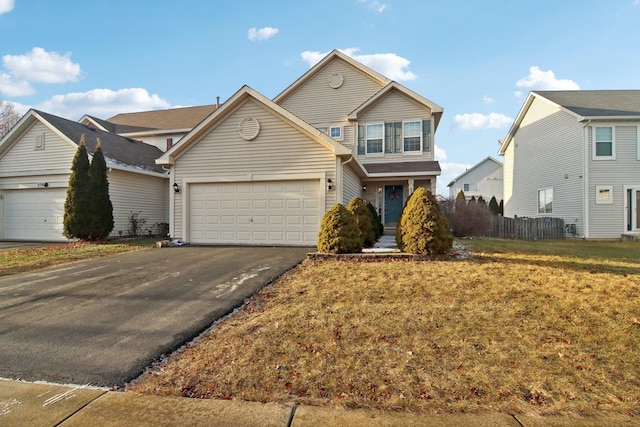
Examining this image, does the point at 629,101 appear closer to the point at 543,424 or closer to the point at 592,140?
the point at 592,140

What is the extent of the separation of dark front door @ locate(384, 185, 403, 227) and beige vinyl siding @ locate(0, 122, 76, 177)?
14.6 m

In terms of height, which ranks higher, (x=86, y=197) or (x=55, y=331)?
(x=86, y=197)

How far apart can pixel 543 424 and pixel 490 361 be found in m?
0.87

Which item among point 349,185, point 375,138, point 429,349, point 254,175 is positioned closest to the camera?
point 429,349

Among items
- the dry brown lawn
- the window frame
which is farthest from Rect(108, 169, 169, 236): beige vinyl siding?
the window frame

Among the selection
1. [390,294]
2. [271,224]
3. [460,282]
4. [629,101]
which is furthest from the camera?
[629,101]

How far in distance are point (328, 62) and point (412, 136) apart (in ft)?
19.6

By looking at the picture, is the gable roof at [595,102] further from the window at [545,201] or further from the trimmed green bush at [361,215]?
the trimmed green bush at [361,215]

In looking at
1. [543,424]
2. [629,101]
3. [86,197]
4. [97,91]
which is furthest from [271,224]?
[97,91]

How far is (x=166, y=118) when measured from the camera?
26.2 m

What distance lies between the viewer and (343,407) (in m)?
2.57

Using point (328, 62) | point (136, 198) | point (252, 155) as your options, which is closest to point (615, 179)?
point (328, 62)

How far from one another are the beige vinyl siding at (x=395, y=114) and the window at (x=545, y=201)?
7795mm

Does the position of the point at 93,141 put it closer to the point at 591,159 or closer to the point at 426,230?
the point at 426,230
